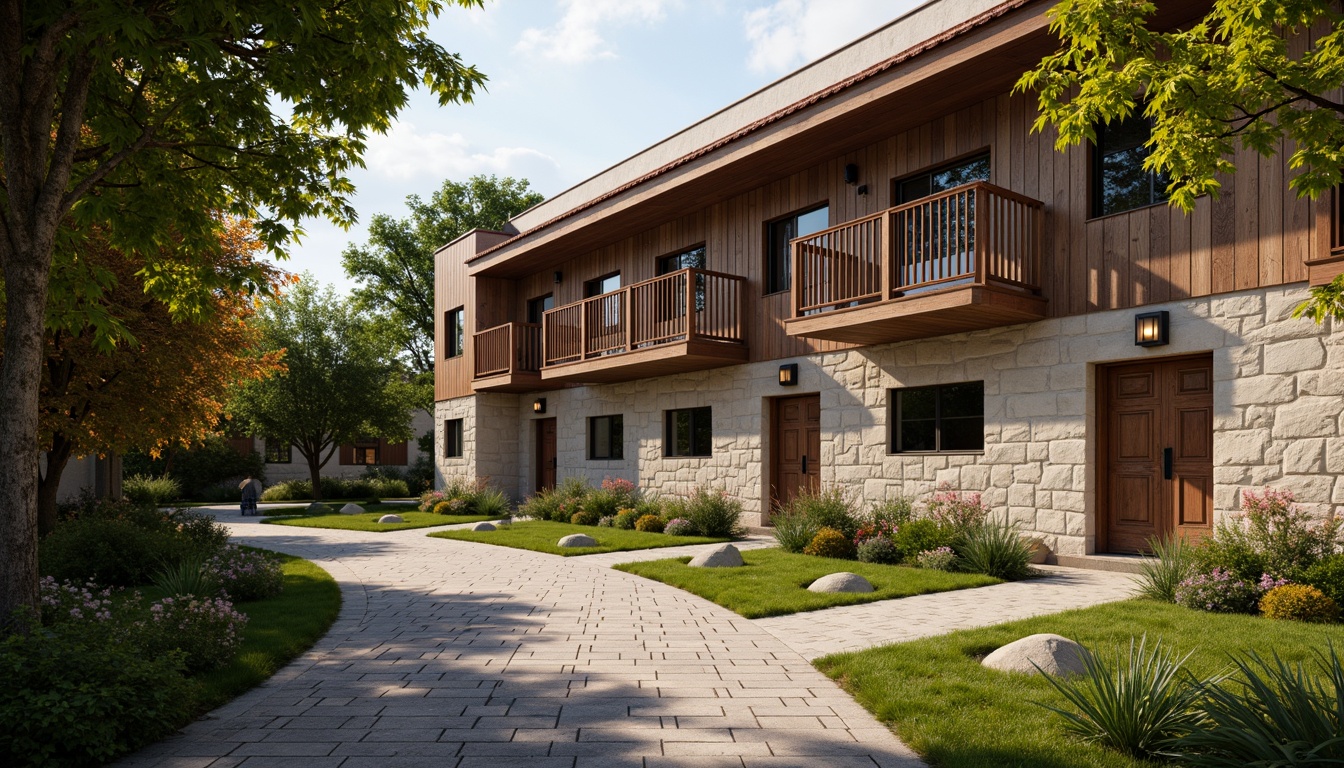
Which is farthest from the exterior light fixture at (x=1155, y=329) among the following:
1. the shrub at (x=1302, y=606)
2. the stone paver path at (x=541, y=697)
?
the stone paver path at (x=541, y=697)

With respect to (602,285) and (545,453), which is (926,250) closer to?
(602,285)

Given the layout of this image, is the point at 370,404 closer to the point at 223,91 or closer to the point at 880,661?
the point at 223,91

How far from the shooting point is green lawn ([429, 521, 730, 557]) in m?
12.8

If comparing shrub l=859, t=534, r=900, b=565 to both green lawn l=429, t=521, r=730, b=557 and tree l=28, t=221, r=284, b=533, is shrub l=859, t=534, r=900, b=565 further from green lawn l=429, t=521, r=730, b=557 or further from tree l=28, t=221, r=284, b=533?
tree l=28, t=221, r=284, b=533

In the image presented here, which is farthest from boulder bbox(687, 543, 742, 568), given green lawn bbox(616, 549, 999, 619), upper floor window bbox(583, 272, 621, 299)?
upper floor window bbox(583, 272, 621, 299)

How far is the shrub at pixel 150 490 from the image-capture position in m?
26.1

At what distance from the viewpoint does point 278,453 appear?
1519 inches

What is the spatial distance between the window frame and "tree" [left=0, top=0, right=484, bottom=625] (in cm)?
1650

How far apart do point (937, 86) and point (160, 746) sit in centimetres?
1088

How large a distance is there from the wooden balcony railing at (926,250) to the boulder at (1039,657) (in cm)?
557

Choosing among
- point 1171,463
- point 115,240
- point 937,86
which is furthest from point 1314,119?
point 115,240

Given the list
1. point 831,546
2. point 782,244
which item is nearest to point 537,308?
point 782,244

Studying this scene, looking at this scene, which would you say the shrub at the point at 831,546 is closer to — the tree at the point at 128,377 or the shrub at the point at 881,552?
the shrub at the point at 881,552

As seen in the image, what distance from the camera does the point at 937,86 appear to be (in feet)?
37.1
